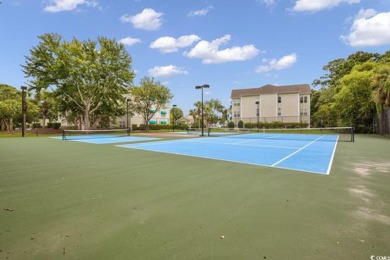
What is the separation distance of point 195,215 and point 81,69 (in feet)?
111

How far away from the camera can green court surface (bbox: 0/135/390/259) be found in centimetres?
266

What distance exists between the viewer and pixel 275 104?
5288cm

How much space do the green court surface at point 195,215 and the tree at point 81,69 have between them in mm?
30130

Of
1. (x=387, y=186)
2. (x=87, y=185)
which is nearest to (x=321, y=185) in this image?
(x=387, y=186)

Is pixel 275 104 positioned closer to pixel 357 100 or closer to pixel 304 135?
pixel 357 100

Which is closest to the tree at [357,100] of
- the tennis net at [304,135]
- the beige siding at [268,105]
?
the tennis net at [304,135]

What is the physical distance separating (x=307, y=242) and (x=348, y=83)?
29016 mm

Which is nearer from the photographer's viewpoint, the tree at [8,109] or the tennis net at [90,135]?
the tennis net at [90,135]

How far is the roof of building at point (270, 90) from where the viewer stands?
51438 millimetres

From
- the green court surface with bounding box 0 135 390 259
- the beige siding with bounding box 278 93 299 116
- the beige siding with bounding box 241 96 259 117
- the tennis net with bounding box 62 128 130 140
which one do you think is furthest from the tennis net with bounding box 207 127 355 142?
the beige siding with bounding box 241 96 259 117

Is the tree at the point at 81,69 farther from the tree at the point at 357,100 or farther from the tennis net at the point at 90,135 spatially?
the tree at the point at 357,100

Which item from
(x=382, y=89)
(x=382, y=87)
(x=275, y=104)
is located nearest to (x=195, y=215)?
(x=382, y=87)

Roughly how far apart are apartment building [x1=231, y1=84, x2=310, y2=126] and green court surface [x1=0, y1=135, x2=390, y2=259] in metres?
45.4

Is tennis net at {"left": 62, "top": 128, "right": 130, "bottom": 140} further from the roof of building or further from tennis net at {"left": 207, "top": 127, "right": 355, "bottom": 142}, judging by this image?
the roof of building
